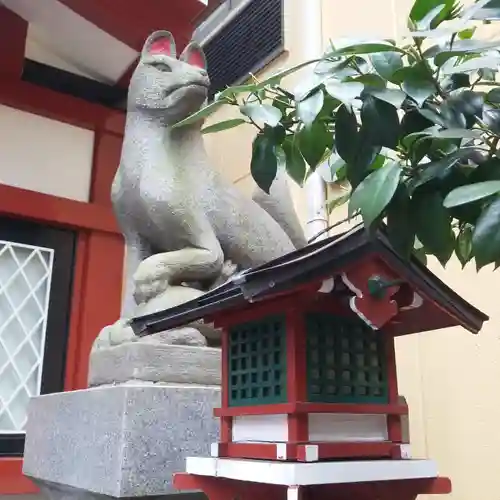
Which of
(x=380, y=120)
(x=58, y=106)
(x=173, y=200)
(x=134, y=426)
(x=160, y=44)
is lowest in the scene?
(x=134, y=426)

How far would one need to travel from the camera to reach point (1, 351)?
170cm

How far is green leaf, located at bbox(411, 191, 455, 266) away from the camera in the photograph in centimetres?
48

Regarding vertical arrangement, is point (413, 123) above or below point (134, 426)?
above

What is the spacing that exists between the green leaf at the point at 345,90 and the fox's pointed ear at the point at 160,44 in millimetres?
829

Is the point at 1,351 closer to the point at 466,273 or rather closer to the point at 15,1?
the point at 15,1

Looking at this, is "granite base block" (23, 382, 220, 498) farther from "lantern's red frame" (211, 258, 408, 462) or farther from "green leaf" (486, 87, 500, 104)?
"green leaf" (486, 87, 500, 104)

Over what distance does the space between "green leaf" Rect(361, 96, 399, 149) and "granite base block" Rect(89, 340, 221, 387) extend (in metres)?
0.63

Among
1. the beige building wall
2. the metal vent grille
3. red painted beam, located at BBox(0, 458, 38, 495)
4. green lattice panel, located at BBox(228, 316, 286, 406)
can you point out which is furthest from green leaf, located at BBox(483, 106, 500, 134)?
the metal vent grille

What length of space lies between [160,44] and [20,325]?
37.5 inches

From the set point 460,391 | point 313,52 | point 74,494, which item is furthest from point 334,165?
point 313,52

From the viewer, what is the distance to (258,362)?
0.76 meters

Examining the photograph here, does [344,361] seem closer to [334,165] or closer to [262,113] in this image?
[334,165]

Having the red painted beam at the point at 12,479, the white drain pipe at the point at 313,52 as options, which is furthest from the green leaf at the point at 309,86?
the red painted beam at the point at 12,479

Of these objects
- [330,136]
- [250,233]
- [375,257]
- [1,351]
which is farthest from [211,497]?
[1,351]
